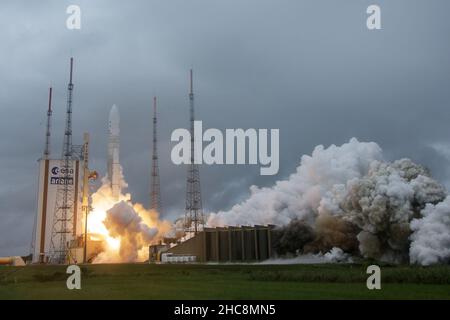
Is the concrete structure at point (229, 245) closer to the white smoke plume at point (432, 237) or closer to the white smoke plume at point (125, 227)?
the white smoke plume at point (125, 227)

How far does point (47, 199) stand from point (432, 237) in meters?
76.9

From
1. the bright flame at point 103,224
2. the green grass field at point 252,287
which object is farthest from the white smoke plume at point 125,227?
the green grass field at point 252,287

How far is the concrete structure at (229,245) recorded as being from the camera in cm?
9738

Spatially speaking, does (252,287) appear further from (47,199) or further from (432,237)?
(47,199)

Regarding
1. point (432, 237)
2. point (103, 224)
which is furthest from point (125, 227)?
point (432, 237)

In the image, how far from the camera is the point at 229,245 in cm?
10144

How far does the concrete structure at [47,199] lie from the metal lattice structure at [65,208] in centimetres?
47

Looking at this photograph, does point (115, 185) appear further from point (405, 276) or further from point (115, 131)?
point (405, 276)

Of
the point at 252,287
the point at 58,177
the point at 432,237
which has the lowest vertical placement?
the point at 252,287

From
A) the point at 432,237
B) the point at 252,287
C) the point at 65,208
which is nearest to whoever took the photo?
the point at 252,287

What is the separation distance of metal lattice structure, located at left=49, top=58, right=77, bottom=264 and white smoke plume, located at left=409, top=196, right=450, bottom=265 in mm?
64100

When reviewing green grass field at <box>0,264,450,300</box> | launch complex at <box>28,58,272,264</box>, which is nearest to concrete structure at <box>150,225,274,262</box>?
launch complex at <box>28,58,272,264</box>

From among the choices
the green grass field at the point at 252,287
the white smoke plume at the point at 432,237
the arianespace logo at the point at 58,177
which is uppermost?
the arianespace logo at the point at 58,177
